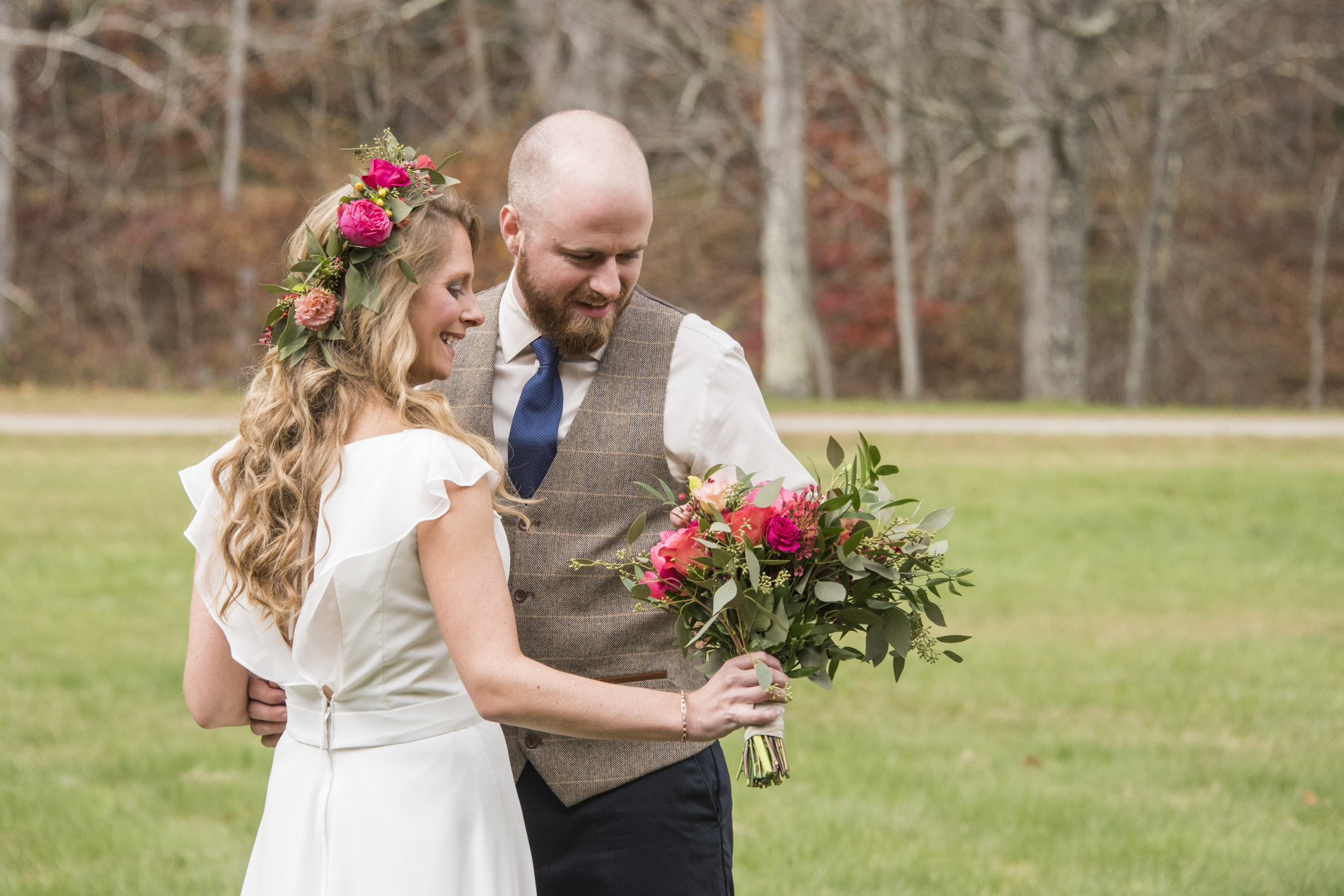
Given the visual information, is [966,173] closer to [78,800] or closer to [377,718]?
[78,800]

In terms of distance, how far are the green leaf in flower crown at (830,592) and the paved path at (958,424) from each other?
39.9 feet

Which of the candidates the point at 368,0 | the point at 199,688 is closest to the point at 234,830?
the point at 199,688

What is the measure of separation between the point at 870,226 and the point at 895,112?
21.1 ft

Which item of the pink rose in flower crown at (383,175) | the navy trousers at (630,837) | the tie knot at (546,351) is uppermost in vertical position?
the pink rose in flower crown at (383,175)

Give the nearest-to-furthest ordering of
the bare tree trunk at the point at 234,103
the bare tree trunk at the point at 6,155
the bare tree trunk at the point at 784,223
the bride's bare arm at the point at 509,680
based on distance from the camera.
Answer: the bride's bare arm at the point at 509,680 < the bare tree trunk at the point at 784,223 < the bare tree trunk at the point at 6,155 < the bare tree trunk at the point at 234,103

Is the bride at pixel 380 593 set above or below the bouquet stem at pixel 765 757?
above

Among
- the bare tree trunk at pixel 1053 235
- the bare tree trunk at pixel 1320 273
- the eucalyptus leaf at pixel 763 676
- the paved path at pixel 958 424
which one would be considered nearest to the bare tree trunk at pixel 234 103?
the paved path at pixel 958 424

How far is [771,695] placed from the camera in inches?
93.4

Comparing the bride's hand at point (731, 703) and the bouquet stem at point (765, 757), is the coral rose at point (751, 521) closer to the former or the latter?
the bride's hand at point (731, 703)

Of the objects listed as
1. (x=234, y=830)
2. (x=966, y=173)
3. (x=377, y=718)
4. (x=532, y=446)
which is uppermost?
(x=966, y=173)

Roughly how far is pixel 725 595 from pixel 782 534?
16 centimetres

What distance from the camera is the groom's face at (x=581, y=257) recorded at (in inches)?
115

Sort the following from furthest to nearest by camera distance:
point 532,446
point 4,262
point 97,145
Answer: point 97,145
point 4,262
point 532,446

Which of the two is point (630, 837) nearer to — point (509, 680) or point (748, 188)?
point (509, 680)
